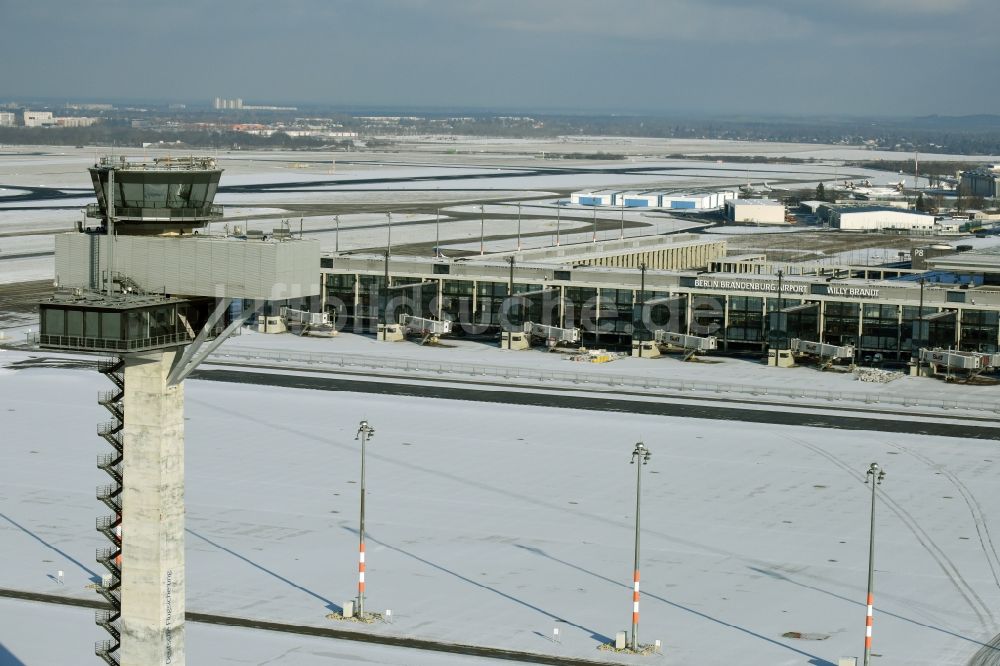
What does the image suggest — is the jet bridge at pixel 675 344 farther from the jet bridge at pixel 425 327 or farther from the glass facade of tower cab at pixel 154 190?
the glass facade of tower cab at pixel 154 190

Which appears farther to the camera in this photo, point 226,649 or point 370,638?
point 370,638

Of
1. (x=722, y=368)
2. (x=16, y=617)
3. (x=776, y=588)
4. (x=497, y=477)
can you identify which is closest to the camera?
(x=16, y=617)

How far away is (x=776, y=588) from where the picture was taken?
186 feet

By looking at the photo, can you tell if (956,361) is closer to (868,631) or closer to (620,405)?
(620,405)

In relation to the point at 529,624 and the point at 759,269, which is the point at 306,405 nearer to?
the point at 529,624

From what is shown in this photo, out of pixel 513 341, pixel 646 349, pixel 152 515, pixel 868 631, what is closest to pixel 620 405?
pixel 646 349

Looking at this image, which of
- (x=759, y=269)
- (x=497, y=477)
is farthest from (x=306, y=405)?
(x=759, y=269)

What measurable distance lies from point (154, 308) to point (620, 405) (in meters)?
55.4

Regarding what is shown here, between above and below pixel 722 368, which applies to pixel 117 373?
above

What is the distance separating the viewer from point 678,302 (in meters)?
113

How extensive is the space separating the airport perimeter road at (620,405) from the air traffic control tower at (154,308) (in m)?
52.0

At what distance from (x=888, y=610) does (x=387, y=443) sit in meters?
31.0

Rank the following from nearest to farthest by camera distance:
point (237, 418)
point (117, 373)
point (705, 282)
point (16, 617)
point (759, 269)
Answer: point (117, 373) < point (16, 617) < point (237, 418) < point (705, 282) < point (759, 269)

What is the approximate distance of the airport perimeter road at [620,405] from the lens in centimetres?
8594
